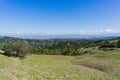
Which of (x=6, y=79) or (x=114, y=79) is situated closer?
(x=6, y=79)

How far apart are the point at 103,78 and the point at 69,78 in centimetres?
619

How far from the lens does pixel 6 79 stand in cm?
1616

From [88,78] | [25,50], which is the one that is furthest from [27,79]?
[25,50]

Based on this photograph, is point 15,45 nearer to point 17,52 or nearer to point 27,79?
point 17,52

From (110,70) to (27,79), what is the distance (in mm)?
20544

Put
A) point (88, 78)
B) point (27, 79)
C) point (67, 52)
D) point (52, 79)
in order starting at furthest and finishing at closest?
1. point (67, 52)
2. point (88, 78)
3. point (52, 79)
4. point (27, 79)

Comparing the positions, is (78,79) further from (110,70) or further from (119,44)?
(119,44)

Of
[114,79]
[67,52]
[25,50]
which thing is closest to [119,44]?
[67,52]

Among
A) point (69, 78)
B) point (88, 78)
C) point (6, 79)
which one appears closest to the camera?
point (6, 79)

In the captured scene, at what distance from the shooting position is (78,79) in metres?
24.6

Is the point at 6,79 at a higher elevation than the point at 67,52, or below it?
higher

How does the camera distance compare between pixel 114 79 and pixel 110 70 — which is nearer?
pixel 114 79

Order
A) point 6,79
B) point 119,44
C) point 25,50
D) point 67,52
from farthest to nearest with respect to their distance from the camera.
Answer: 1. point 119,44
2. point 67,52
3. point 25,50
4. point 6,79

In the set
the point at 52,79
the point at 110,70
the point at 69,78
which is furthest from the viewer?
the point at 110,70
